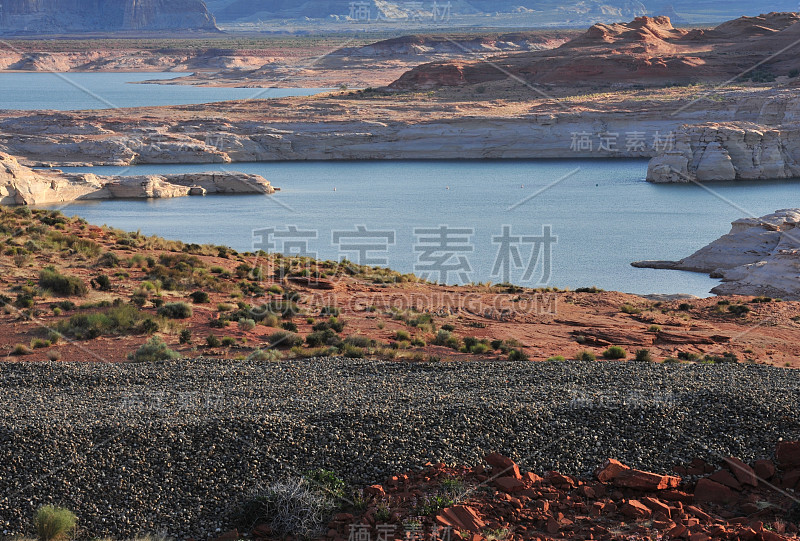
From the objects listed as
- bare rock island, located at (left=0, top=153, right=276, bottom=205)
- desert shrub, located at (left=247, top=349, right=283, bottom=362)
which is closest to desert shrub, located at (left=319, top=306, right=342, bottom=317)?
desert shrub, located at (left=247, top=349, right=283, bottom=362)

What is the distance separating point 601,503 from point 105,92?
11929cm

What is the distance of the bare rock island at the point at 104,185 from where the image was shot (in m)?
40.1

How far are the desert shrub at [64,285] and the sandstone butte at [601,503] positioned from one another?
11.4m

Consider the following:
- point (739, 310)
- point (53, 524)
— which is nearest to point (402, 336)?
point (53, 524)

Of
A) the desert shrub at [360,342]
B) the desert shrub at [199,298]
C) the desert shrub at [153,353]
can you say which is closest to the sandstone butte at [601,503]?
the desert shrub at [153,353]

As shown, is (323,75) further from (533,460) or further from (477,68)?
(533,460)

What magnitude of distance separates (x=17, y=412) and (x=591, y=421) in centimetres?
683

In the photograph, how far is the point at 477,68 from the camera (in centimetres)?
9075

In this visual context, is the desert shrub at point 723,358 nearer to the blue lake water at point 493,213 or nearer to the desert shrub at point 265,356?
the desert shrub at point 265,356

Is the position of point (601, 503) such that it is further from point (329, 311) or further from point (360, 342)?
point (329, 311)

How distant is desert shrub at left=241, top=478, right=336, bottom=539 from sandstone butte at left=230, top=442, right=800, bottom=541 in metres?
0.13

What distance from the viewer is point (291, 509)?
7.91 m

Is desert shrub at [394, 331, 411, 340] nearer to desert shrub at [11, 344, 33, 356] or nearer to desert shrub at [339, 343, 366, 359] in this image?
desert shrub at [339, 343, 366, 359]

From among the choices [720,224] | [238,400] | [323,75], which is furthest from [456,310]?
[323,75]
